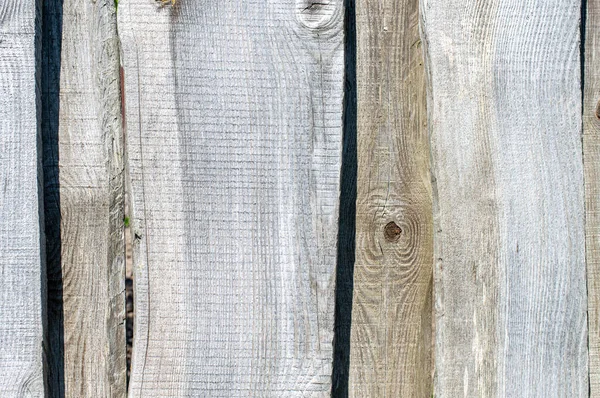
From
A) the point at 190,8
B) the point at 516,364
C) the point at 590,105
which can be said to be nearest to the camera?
the point at 190,8

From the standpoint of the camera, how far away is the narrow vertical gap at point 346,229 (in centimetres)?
208

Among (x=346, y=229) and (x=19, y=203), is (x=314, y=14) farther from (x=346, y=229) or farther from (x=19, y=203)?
(x=19, y=203)

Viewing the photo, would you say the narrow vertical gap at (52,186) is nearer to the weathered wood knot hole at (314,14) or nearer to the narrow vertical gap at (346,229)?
the weathered wood knot hole at (314,14)

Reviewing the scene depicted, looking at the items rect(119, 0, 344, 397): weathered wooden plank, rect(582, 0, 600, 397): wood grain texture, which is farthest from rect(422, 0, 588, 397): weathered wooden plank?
rect(119, 0, 344, 397): weathered wooden plank

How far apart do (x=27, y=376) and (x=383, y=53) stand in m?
1.60

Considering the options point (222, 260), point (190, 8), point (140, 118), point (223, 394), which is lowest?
point (223, 394)

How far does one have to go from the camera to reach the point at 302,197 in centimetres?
190

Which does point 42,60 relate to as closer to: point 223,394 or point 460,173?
point 223,394

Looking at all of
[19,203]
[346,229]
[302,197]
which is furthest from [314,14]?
[19,203]

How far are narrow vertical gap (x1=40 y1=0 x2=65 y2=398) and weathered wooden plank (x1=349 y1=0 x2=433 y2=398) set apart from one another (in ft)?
3.36

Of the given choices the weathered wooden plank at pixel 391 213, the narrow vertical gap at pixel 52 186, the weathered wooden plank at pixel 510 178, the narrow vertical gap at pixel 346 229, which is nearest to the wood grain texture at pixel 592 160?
the weathered wooden plank at pixel 510 178

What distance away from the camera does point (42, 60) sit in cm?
200

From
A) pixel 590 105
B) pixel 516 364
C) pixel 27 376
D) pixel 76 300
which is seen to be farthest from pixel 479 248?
pixel 27 376

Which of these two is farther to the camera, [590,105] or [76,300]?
[590,105]
